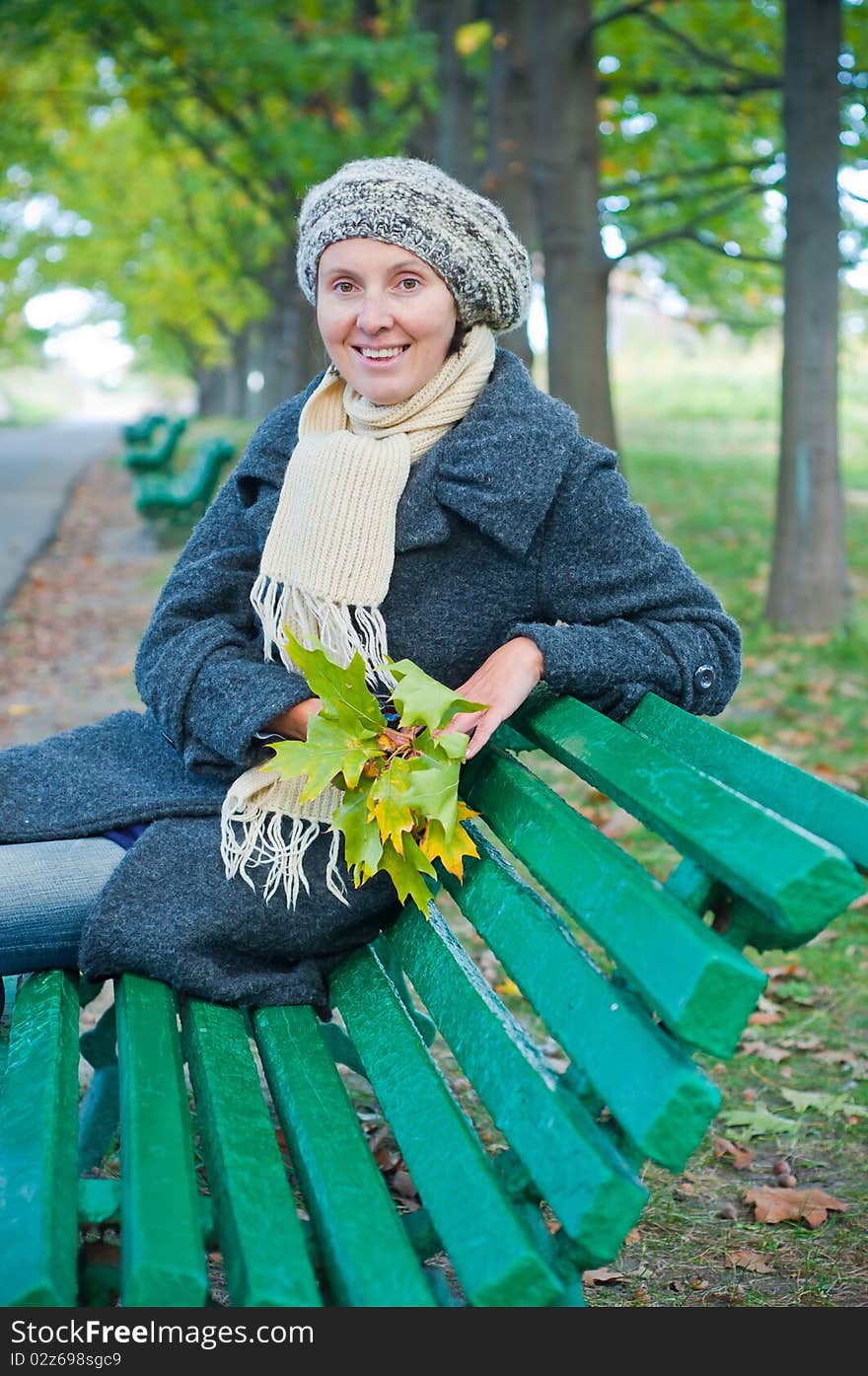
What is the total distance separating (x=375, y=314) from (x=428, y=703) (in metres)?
0.79

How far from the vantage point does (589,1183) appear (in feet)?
5.40

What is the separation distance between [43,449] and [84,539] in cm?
1510

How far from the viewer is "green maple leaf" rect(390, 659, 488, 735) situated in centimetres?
213

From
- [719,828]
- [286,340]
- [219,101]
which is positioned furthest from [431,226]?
[286,340]

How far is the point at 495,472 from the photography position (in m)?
2.49

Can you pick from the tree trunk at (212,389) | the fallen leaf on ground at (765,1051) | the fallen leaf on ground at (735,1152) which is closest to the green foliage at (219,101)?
the fallen leaf on ground at (765,1051)

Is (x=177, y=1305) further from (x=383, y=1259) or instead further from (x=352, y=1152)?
(x=352, y=1152)

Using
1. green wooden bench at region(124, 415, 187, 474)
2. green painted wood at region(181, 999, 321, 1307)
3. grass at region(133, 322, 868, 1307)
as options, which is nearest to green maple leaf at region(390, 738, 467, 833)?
green painted wood at region(181, 999, 321, 1307)

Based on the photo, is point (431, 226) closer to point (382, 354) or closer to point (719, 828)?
point (382, 354)

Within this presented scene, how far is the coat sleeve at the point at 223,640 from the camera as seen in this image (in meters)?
2.48

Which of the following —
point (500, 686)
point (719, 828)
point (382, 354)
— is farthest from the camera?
point (382, 354)

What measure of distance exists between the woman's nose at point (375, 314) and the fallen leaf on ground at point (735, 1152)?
1844 millimetres

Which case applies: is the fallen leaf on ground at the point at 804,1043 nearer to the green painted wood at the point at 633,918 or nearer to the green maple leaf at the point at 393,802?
the green painted wood at the point at 633,918

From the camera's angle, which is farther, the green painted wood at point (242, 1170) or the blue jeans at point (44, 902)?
the blue jeans at point (44, 902)
